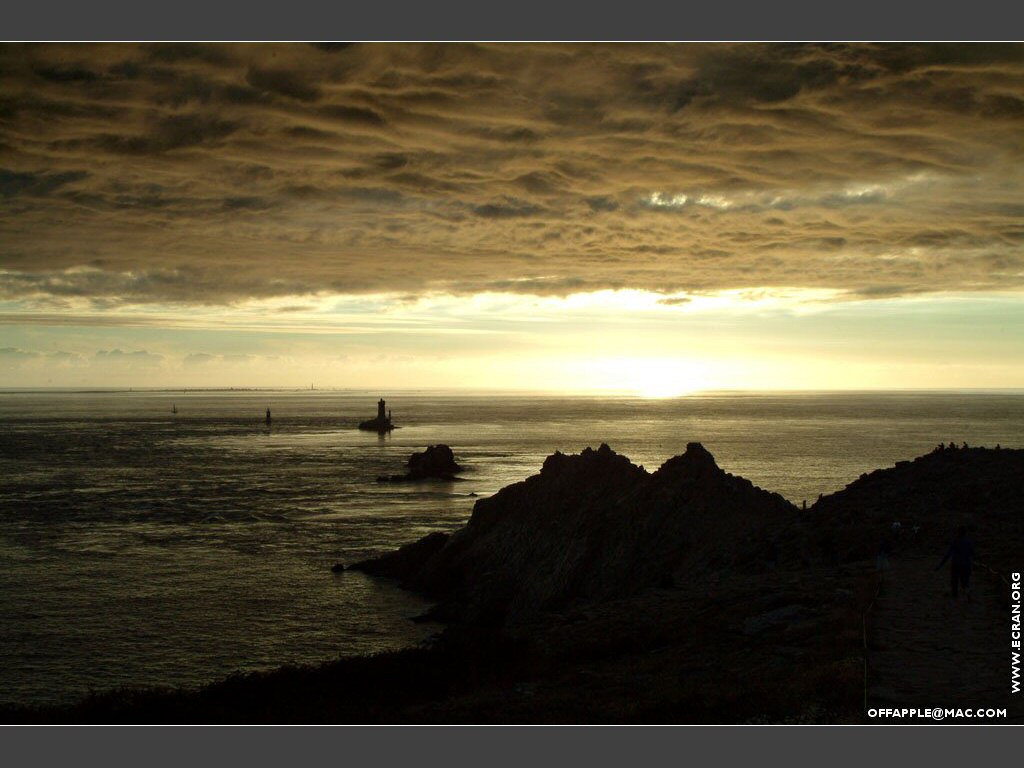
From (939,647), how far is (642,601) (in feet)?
34.6

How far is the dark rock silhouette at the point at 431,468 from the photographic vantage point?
3425 inches

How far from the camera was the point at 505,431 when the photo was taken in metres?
184

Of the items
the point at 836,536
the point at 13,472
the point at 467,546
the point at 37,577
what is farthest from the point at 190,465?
the point at 836,536

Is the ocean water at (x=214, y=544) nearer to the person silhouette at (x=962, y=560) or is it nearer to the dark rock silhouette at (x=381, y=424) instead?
the person silhouette at (x=962, y=560)

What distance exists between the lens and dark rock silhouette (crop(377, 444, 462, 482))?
87.0 meters

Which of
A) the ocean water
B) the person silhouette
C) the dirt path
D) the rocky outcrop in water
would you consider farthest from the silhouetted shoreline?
the ocean water

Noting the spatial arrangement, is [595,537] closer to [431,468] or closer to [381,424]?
[431,468]

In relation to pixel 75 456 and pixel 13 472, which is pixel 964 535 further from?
pixel 75 456

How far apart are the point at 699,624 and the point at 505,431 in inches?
6457

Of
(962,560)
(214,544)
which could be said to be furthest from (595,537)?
(214,544)

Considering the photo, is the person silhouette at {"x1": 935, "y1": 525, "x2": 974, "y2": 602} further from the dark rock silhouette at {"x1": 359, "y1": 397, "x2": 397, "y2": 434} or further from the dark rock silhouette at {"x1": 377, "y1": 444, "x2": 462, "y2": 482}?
the dark rock silhouette at {"x1": 359, "y1": 397, "x2": 397, "y2": 434}

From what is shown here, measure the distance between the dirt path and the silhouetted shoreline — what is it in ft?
0.96

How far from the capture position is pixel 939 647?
51.4 ft

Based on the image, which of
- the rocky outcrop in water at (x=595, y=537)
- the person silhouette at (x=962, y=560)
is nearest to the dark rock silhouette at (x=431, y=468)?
the rocky outcrop in water at (x=595, y=537)
